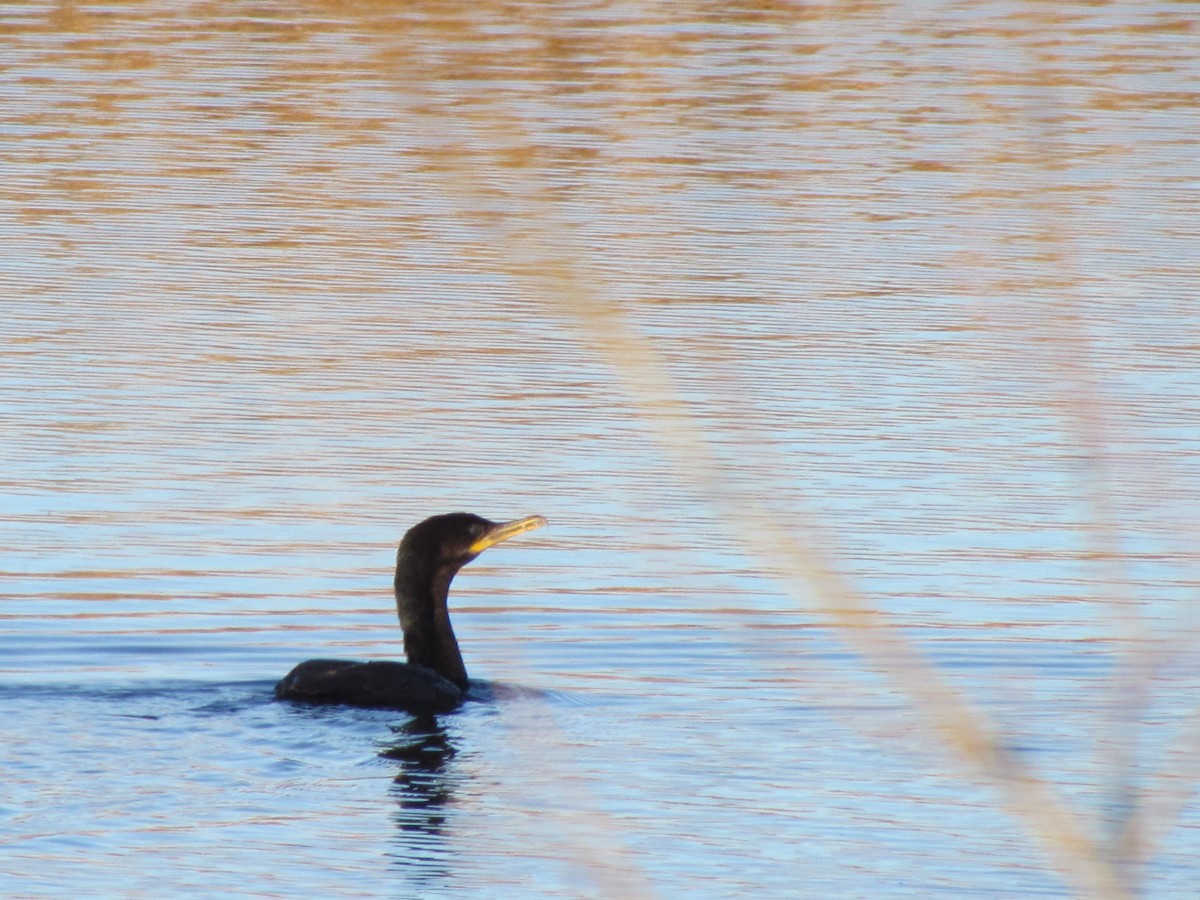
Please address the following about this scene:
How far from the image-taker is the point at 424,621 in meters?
9.51

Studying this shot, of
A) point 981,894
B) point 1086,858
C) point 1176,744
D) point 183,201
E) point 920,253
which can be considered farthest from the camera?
point 183,201

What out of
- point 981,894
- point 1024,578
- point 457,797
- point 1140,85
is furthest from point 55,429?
point 1140,85

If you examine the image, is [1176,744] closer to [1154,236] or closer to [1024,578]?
[1024,578]

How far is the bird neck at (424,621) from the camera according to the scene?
946 centimetres

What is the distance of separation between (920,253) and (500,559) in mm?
9173

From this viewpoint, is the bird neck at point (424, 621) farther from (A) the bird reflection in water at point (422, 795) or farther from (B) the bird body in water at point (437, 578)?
(A) the bird reflection in water at point (422, 795)

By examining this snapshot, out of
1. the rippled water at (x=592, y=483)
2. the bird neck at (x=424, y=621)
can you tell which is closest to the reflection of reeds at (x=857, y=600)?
the rippled water at (x=592, y=483)

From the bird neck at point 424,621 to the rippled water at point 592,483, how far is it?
1.34 feet

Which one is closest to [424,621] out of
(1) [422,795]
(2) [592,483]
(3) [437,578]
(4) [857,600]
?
(3) [437,578]

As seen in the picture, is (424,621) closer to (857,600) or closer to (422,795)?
(422,795)

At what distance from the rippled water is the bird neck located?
1.34 feet

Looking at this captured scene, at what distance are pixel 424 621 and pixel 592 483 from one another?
3.06 meters

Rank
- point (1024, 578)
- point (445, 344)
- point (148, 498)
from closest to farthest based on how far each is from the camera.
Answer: point (1024, 578) < point (148, 498) < point (445, 344)

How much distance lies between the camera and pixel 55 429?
1338 centimetres
